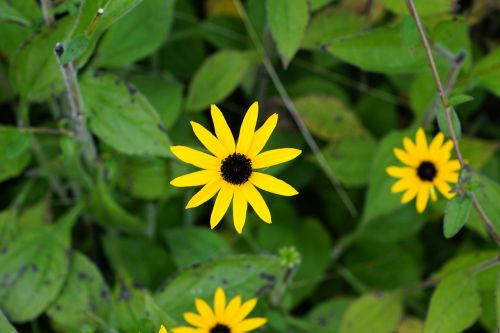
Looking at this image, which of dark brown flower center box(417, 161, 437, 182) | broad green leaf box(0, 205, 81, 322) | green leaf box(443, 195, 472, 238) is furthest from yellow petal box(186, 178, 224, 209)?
broad green leaf box(0, 205, 81, 322)

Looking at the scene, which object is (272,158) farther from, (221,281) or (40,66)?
(40,66)

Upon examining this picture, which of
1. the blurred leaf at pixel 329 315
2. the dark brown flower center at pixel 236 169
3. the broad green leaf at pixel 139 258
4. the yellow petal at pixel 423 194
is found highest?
the dark brown flower center at pixel 236 169

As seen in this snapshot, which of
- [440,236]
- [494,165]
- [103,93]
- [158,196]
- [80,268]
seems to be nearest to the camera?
[103,93]

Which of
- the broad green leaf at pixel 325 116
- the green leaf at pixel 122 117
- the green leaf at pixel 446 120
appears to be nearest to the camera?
the green leaf at pixel 446 120

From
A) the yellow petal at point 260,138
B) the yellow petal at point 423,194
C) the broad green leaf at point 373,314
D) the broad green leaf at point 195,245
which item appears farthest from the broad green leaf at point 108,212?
the yellow petal at point 423,194

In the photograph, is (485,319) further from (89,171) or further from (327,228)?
(89,171)

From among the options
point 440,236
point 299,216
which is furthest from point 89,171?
point 440,236

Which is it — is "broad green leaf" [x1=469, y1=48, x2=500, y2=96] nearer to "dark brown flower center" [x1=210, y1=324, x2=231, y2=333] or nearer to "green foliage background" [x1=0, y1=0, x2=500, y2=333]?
"green foliage background" [x1=0, y1=0, x2=500, y2=333]

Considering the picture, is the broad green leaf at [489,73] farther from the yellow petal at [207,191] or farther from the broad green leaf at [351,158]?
the yellow petal at [207,191]
